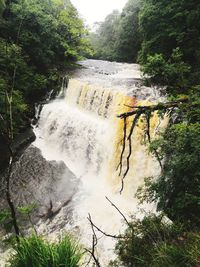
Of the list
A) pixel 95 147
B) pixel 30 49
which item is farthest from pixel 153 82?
pixel 30 49

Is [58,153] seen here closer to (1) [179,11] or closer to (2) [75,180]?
(2) [75,180]

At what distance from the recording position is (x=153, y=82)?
1259 centimetres

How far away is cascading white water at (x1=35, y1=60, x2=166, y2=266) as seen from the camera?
7.31 metres

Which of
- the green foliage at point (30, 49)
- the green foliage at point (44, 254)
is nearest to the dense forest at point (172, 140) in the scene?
the green foliage at point (44, 254)

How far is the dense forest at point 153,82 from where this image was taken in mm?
3215

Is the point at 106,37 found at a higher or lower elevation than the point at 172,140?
higher

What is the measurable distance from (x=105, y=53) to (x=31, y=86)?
19.3 meters

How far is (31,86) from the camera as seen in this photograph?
12.2 meters

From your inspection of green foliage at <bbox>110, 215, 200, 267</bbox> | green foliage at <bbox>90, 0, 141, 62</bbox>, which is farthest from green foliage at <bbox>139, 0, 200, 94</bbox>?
green foliage at <bbox>90, 0, 141, 62</bbox>

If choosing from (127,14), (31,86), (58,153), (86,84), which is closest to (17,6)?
(31,86)

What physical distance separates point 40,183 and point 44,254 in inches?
226

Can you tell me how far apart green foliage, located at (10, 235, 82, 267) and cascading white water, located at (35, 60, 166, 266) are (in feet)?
11.2

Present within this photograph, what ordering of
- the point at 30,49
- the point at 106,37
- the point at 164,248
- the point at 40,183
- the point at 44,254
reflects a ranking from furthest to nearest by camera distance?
the point at 106,37, the point at 30,49, the point at 40,183, the point at 164,248, the point at 44,254

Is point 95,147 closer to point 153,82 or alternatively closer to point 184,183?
point 153,82
